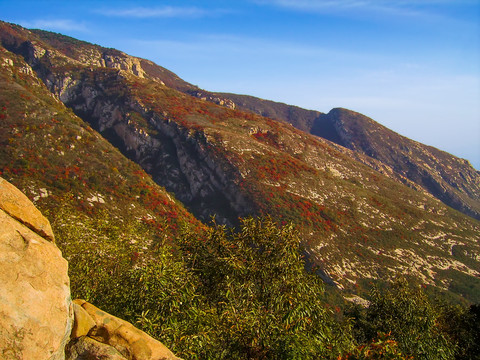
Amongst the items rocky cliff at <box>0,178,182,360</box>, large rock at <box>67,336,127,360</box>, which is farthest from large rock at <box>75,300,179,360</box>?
large rock at <box>67,336,127,360</box>

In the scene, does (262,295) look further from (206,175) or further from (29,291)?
(206,175)

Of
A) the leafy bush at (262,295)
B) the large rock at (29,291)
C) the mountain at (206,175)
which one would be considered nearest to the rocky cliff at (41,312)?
the large rock at (29,291)

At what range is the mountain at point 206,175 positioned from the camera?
67000mm

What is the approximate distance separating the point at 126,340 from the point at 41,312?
2.74m

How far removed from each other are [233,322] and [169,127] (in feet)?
406

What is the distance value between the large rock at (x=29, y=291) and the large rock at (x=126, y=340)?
4.29 feet

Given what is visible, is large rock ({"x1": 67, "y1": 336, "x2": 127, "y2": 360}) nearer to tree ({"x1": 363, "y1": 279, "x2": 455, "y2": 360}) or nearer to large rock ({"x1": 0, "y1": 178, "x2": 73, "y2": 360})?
large rock ({"x1": 0, "y1": 178, "x2": 73, "y2": 360})

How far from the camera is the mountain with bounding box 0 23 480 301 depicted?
6700 centimetres

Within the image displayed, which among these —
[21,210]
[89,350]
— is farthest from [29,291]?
[21,210]

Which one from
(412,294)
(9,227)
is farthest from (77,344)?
(412,294)

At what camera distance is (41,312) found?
6.05 meters

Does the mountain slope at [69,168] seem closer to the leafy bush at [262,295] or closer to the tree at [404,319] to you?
the tree at [404,319]

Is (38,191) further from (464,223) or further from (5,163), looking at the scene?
(464,223)

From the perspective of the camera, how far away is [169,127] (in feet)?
414
